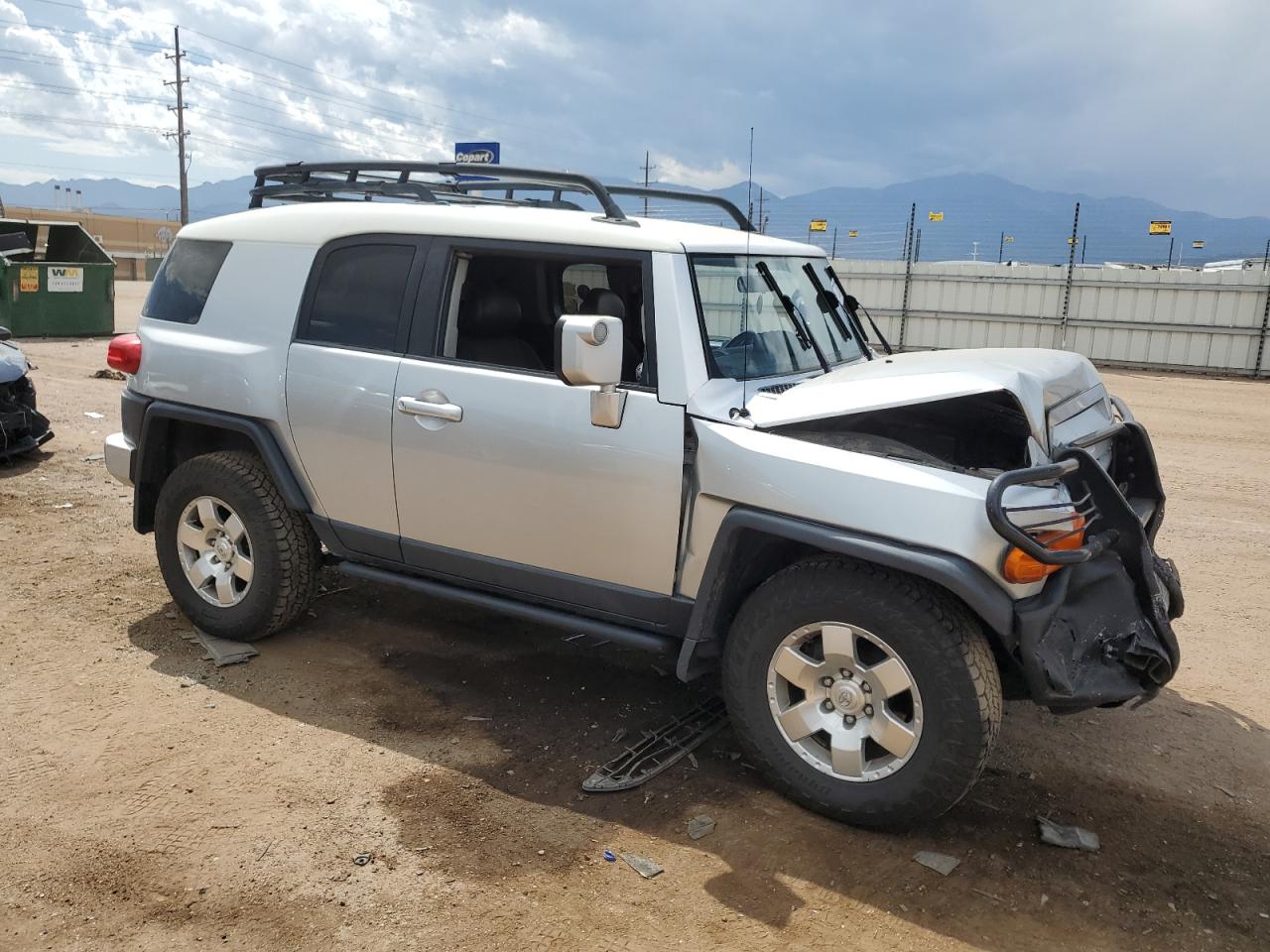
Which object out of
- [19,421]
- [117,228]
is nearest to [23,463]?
[19,421]

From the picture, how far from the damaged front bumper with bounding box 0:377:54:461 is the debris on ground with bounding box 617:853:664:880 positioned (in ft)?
23.1

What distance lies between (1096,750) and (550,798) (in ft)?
7.40

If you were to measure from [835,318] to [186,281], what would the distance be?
308 cm

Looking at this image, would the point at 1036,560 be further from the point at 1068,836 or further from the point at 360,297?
the point at 360,297

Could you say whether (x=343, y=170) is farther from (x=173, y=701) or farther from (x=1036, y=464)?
(x=1036, y=464)

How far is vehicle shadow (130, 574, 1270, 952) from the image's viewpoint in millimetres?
3189

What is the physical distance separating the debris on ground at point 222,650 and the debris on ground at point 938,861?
3115 millimetres

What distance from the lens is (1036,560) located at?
317cm

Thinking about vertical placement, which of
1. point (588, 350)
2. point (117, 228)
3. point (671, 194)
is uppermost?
point (117, 228)

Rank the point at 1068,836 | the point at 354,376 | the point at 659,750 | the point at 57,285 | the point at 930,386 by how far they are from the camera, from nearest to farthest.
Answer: the point at 930,386 → the point at 1068,836 → the point at 659,750 → the point at 354,376 → the point at 57,285

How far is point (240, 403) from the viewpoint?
183 inches

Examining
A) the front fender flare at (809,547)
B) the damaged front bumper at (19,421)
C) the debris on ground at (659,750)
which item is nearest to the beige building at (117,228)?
the damaged front bumper at (19,421)

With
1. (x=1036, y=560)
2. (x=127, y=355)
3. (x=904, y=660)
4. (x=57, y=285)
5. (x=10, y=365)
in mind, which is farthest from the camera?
(x=57, y=285)

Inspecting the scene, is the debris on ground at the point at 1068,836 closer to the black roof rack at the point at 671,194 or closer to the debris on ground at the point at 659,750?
the debris on ground at the point at 659,750
